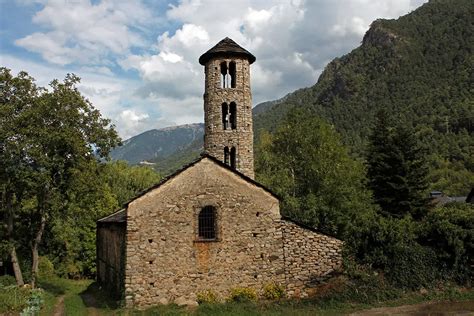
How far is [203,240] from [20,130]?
10.00 meters

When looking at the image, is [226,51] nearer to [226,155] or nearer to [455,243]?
[226,155]

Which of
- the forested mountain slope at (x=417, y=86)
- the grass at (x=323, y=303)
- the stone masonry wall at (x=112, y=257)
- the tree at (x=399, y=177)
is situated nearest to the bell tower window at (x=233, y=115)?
the stone masonry wall at (x=112, y=257)

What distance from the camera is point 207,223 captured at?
17391 millimetres

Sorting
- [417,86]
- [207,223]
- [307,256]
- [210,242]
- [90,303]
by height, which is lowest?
[90,303]

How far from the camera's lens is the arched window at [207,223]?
680 inches

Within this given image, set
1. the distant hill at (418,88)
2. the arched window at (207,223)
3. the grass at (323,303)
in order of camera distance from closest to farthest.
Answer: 1. the grass at (323,303)
2. the arched window at (207,223)
3. the distant hill at (418,88)

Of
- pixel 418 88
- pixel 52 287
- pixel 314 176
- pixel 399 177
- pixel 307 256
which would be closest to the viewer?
pixel 307 256

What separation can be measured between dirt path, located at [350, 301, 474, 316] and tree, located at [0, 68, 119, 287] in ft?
48.5

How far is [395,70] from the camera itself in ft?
404

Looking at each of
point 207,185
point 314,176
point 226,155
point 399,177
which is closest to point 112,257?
point 207,185

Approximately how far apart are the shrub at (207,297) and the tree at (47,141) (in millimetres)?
8929

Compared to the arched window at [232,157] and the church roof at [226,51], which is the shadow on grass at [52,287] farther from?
the church roof at [226,51]

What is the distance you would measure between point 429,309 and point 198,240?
857 cm

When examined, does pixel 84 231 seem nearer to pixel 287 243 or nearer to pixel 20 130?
pixel 20 130
